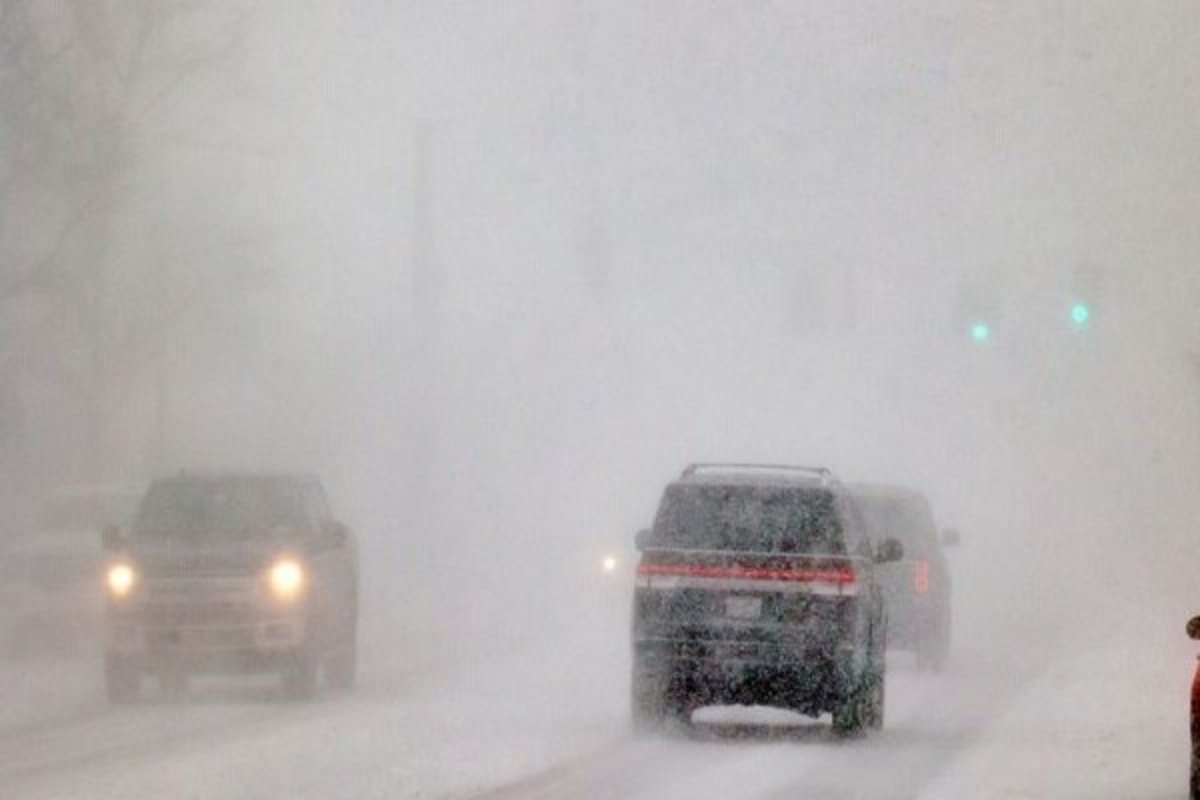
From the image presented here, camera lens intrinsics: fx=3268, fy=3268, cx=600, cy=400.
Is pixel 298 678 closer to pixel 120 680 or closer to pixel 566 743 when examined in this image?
pixel 120 680

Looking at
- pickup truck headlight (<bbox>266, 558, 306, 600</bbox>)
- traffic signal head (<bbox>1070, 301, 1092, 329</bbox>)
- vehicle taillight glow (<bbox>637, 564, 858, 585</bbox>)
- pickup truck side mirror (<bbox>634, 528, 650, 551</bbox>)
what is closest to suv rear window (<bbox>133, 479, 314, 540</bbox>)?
pickup truck headlight (<bbox>266, 558, 306, 600</bbox>)

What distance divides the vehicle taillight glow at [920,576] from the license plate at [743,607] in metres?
9.19

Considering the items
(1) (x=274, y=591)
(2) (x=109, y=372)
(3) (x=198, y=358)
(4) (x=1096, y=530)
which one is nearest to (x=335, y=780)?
(1) (x=274, y=591)

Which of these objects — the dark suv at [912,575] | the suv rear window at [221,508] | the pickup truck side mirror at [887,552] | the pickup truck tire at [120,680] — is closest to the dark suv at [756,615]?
the pickup truck side mirror at [887,552]

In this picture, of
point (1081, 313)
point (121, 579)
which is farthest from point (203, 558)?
point (1081, 313)

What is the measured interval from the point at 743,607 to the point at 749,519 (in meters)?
0.88

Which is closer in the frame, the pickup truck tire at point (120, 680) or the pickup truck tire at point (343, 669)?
the pickup truck tire at point (120, 680)

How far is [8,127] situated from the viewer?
176ft

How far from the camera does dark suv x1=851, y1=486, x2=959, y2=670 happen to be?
1334 inches

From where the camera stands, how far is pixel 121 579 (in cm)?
2867

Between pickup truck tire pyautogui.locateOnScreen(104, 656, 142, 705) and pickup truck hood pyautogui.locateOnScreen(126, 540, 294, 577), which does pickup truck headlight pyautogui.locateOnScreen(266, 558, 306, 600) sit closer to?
pickup truck hood pyautogui.locateOnScreen(126, 540, 294, 577)

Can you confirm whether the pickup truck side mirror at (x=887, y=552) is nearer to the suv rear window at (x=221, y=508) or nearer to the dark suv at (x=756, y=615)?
the dark suv at (x=756, y=615)

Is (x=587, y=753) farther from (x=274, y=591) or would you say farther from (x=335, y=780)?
(x=274, y=591)

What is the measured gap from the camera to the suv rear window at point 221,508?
2956 centimetres
